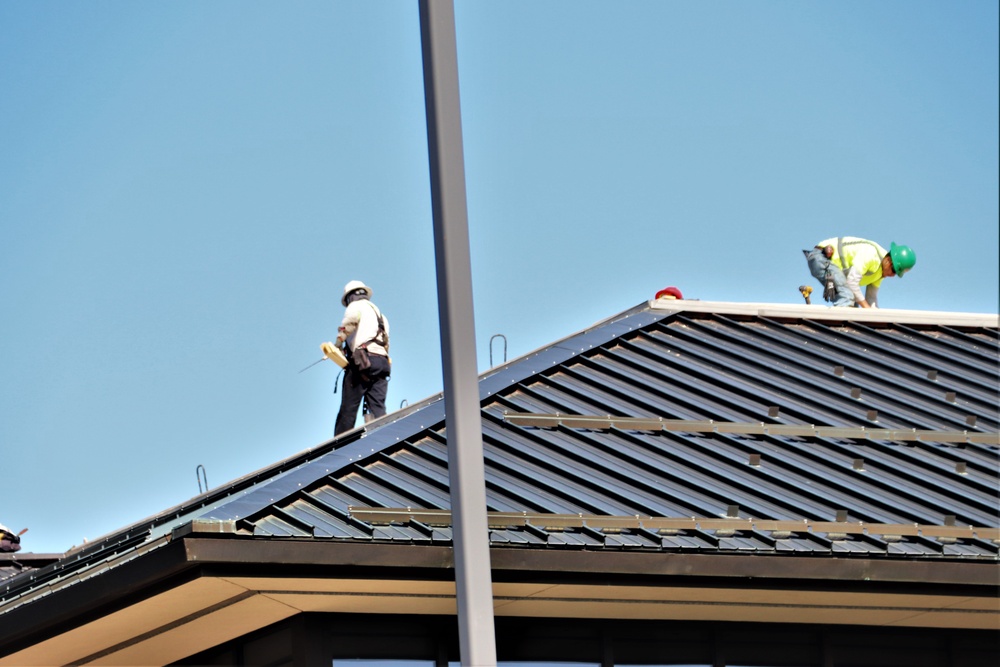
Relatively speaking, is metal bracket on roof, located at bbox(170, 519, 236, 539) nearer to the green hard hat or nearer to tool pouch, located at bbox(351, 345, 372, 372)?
tool pouch, located at bbox(351, 345, 372, 372)

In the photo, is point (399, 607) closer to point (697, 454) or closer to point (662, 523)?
point (662, 523)

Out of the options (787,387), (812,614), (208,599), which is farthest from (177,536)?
(787,387)

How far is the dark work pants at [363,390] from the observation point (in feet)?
57.8

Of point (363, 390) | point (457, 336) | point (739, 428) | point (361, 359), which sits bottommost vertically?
point (739, 428)

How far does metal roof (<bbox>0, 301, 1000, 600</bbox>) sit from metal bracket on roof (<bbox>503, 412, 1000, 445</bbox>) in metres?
0.02

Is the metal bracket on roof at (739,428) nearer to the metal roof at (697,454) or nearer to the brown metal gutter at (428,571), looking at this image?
the metal roof at (697,454)

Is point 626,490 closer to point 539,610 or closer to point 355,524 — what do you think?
point 539,610

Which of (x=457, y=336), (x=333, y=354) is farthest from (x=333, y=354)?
(x=457, y=336)

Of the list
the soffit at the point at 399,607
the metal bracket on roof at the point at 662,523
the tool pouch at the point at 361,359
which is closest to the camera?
the soffit at the point at 399,607

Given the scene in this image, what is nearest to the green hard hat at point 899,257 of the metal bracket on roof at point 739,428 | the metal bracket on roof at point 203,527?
the metal bracket on roof at point 739,428

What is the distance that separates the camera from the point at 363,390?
58.2 ft

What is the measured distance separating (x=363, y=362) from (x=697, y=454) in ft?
16.3

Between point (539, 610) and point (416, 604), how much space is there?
965 millimetres

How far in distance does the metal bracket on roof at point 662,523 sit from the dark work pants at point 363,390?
6157mm
